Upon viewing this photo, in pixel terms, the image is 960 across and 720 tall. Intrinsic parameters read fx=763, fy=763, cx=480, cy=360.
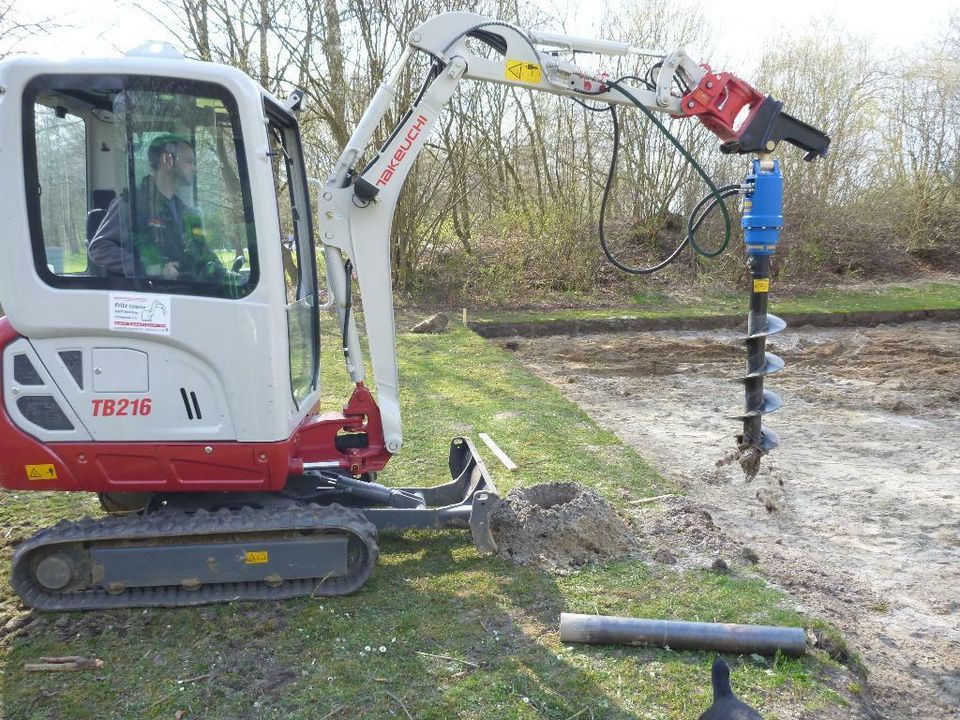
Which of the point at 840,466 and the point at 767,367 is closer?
the point at 767,367

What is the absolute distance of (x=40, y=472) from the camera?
3605mm

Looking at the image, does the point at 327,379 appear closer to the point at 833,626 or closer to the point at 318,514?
the point at 318,514

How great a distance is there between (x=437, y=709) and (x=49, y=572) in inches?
81.0

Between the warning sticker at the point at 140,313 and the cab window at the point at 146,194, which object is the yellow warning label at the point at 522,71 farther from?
the warning sticker at the point at 140,313

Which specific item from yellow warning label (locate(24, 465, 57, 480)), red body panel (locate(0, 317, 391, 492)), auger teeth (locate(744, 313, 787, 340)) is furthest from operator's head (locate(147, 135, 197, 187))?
auger teeth (locate(744, 313, 787, 340))

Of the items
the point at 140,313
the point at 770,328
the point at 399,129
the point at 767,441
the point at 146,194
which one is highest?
the point at 399,129

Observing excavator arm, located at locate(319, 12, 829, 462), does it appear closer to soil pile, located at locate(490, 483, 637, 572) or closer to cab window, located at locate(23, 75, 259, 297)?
cab window, located at locate(23, 75, 259, 297)

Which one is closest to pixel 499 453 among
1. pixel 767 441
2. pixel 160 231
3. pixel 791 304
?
pixel 767 441

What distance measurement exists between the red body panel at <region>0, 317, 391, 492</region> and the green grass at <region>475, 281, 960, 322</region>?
9818mm

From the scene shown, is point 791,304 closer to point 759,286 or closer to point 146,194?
point 759,286

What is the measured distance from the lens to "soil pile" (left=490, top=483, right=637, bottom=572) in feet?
13.8

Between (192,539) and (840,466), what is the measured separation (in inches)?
198

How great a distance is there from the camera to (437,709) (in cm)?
296

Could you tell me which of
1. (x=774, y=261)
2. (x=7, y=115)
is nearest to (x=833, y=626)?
(x=7, y=115)
